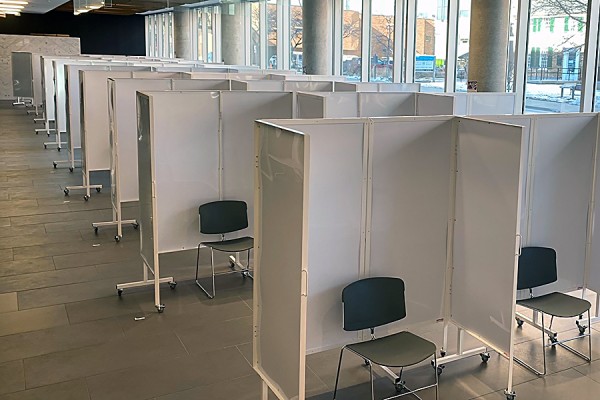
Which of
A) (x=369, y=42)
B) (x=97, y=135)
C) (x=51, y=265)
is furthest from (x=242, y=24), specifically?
(x=51, y=265)

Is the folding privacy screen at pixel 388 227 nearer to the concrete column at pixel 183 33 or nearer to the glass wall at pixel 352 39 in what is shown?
the glass wall at pixel 352 39

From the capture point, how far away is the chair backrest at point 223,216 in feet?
19.8

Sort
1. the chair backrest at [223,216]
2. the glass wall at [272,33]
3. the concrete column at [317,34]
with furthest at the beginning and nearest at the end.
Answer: the glass wall at [272,33], the concrete column at [317,34], the chair backrest at [223,216]

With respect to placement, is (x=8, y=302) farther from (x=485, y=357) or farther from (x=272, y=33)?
(x=272, y=33)

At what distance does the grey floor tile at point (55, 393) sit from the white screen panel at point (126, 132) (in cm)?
325

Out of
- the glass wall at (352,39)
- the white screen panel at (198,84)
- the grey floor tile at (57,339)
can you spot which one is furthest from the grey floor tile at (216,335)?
the glass wall at (352,39)

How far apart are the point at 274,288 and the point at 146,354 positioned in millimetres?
1656

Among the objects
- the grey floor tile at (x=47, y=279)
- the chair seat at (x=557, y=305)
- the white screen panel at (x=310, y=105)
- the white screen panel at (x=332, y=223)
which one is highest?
the white screen panel at (x=310, y=105)

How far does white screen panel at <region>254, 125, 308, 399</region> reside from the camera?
132 inches

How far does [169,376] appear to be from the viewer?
4.52 metres

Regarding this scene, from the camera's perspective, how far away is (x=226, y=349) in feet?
16.2

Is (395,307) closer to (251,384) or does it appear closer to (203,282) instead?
(251,384)

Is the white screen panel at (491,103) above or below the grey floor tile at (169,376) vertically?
above

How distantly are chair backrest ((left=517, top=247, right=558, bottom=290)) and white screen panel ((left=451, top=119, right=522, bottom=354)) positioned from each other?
67 cm
